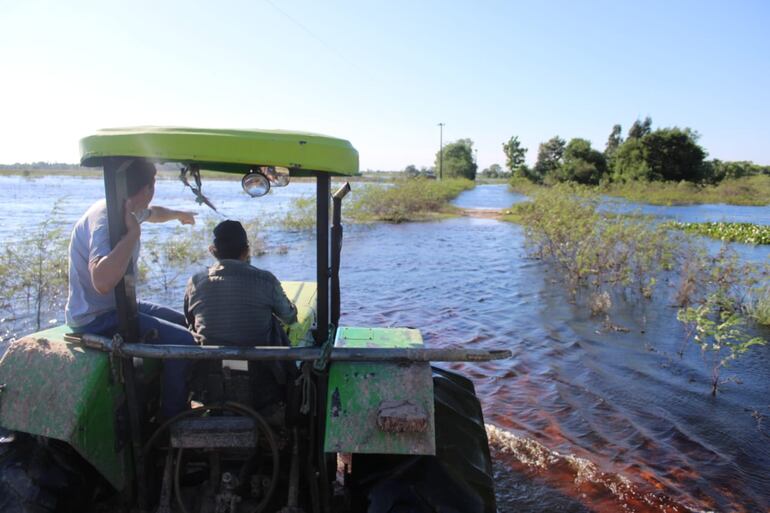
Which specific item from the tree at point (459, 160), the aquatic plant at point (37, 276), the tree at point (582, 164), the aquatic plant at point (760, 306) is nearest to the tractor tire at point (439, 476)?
the aquatic plant at point (760, 306)

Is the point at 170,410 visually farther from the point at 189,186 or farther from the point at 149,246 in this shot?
the point at 149,246

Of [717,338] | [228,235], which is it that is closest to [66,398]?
[228,235]

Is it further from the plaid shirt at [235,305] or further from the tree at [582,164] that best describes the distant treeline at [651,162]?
the plaid shirt at [235,305]

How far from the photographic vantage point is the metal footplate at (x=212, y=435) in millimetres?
2336

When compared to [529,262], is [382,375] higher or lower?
higher

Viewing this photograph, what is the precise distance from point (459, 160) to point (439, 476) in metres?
81.7

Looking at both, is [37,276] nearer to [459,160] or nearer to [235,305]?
[235,305]

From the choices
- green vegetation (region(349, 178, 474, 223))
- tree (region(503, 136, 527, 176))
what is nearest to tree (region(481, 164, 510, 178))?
tree (region(503, 136, 527, 176))

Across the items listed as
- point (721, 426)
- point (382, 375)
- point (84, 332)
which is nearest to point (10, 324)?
point (84, 332)

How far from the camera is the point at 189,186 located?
2834 mm

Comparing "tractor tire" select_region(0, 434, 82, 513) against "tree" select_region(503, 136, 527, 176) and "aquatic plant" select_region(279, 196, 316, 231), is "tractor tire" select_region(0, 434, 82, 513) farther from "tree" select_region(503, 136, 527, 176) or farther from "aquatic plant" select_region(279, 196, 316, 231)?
"tree" select_region(503, 136, 527, 176)

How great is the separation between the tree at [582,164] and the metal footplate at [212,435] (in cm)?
5786

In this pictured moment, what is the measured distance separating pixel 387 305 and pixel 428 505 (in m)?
7.12

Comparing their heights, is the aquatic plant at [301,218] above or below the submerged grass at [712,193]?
below
